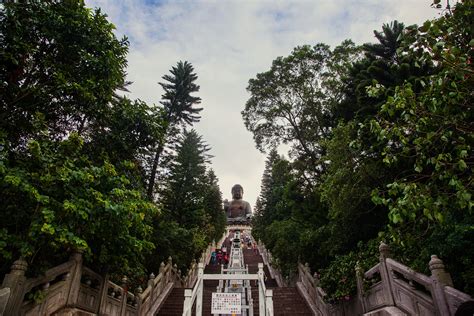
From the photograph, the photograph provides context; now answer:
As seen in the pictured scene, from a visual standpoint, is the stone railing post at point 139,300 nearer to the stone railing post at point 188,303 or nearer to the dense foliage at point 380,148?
the stone railing post at point 188,303

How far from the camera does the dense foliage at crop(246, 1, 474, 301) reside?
373cm

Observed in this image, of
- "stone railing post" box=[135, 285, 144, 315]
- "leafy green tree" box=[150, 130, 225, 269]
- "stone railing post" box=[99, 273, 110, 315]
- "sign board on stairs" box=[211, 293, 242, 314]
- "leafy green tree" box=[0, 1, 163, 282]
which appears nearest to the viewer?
"leafy green tree" box=[0, 1, 163, 282]

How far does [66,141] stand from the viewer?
19.0 ft

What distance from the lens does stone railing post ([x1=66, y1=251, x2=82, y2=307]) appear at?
615 centimetres

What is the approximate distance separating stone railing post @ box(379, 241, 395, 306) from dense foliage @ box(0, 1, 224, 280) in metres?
5.36

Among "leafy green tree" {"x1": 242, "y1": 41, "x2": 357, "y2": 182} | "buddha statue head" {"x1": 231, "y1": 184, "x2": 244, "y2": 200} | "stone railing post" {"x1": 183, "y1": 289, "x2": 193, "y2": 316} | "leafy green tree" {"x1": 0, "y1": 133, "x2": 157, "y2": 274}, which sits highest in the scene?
"buddha statue head" {"x1": 231, "y1": 184, "x2": 244, "y2": 200}

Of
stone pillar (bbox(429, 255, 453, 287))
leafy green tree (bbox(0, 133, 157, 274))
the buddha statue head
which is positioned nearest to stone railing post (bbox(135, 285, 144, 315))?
leafy green tree (bbox(0, 133, 157, 274))

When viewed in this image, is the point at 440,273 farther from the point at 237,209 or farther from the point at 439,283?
the point at 237,209

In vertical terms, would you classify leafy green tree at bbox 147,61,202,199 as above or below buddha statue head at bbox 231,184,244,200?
below

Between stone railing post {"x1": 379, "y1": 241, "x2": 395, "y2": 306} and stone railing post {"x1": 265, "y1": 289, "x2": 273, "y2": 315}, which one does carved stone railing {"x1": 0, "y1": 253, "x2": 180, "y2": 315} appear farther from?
stone railing post {"x1": 379, "y1": 241, "x2": 395, "y2": 306}

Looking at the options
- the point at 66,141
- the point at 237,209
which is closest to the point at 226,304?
the point at 66,141

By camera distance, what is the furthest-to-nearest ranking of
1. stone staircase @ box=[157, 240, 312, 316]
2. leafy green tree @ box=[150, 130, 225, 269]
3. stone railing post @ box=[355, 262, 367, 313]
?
leafy green tree @ box=[150, 130, 225, 269] → stone staircase @ box=[157, 240, 312, 316] → stone railing post @ box=[355, 262, 367, 313]

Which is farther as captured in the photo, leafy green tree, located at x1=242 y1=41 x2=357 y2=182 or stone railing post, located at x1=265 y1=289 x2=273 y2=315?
leafy green tree, located at x1=242 y1=41 x2=357 y2=182

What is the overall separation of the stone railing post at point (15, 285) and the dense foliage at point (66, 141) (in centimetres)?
22
